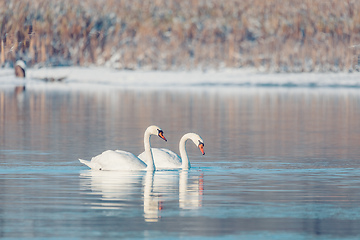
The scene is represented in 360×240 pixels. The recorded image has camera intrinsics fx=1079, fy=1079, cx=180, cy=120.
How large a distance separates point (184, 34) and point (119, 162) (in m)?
36.2

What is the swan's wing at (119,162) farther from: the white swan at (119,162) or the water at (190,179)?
the water at (190,179)

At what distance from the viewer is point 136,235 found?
9031 millimetres

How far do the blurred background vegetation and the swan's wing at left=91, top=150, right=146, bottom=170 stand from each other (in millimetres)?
29156

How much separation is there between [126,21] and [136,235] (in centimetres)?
4230

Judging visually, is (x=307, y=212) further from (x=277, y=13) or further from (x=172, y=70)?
(x=277, y=13)

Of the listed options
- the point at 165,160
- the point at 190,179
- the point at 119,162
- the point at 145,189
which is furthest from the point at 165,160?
the point at 145,189

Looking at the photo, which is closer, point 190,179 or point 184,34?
point 190,179

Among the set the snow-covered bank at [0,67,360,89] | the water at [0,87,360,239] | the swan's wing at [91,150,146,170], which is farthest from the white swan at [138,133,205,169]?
the snow-covered bank at [0,67,360,89]

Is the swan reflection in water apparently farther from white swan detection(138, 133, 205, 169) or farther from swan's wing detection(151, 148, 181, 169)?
swan's wing detection(151, 148, 181, 169)

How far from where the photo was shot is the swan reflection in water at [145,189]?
35.3ft

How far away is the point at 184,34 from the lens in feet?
163

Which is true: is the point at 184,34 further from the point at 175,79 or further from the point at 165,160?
the point at 165,160

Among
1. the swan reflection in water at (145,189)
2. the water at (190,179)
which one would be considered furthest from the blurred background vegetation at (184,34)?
the swan reflection in water at (145,189)

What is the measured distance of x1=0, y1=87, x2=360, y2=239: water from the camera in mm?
9523
